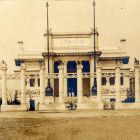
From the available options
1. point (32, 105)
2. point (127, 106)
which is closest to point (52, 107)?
point (127, 106)

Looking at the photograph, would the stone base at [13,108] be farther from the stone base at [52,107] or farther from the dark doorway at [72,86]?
the dark doorway at [72,86]

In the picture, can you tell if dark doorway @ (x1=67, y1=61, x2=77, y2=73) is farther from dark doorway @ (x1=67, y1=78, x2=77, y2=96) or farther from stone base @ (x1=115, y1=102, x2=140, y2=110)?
stone base @ (x1=115, y1=102, x2=140, y2=110)

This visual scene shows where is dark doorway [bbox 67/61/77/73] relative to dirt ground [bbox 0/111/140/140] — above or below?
above

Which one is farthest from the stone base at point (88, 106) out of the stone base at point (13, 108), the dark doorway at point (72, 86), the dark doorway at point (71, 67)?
the dark doorway at point (71, 67)

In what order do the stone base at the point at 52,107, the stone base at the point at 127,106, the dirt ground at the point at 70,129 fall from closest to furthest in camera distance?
the dirt ground at the point at 70,129, the stone base at the point at 127,106, the stone base at the point at 52,107

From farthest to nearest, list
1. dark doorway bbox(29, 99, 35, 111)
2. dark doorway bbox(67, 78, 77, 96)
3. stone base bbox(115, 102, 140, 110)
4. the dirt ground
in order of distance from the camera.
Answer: dark doorway bbox(67, 78, 77, 96), dark doorway bbox(29, 99, 35, 111), stone base bbox(115, 102, 140, 110), the dirt ground

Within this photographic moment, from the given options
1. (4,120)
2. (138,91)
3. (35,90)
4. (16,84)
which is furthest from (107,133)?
(16,84)

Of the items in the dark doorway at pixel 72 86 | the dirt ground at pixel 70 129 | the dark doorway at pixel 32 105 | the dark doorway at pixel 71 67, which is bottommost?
the dirt ground at pixel 70 129

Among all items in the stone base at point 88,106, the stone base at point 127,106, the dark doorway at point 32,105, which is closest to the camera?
the stone base at point 127,106

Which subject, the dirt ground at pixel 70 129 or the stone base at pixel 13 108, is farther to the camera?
the stone base at pixel 13 108

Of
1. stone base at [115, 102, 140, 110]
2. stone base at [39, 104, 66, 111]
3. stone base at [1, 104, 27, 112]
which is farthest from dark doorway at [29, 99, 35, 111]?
stone base at [115, 102, 140, 110]

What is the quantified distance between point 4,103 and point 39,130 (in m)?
21.3

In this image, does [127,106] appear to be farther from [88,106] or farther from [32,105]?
[32,105]

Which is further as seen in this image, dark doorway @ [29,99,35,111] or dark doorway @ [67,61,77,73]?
dark doorway @ [67,61,77,73]
